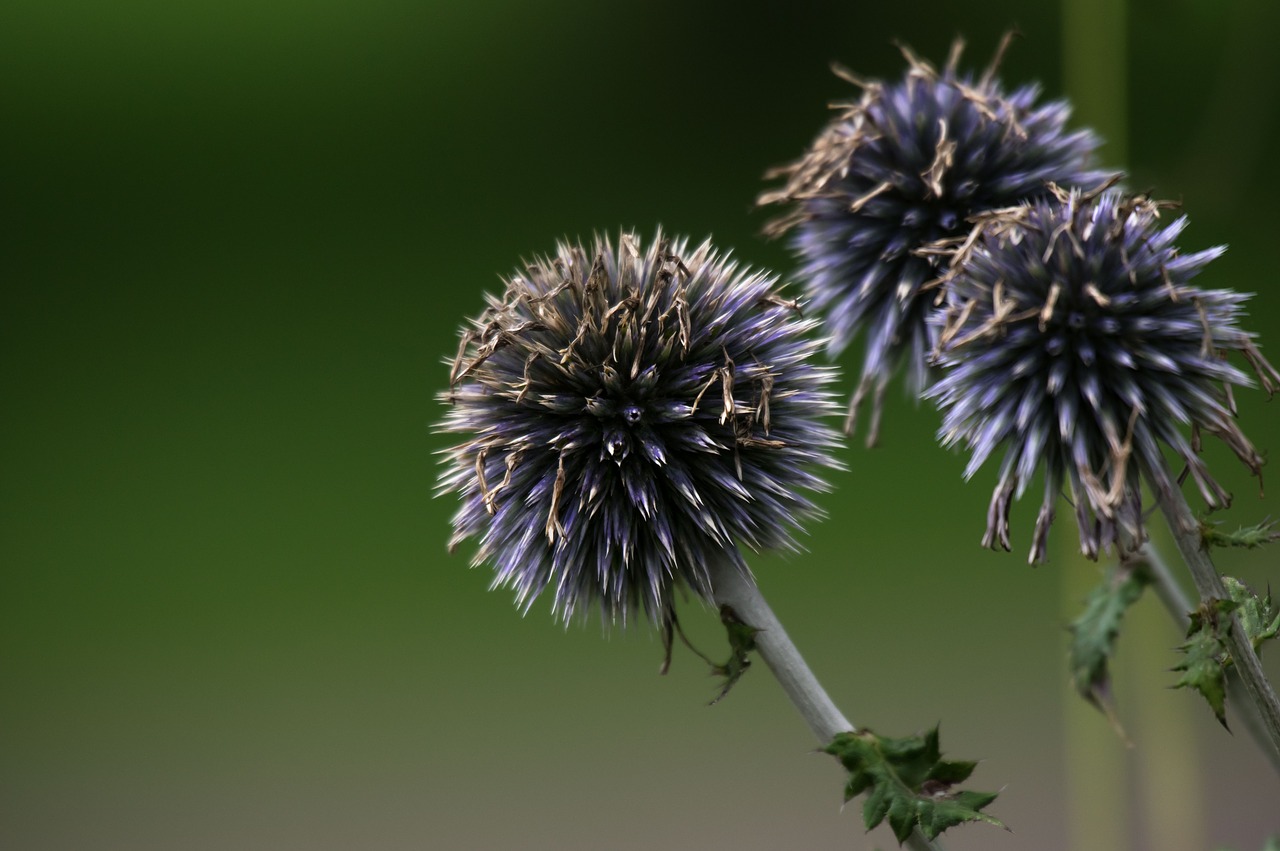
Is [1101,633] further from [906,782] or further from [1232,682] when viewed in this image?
[1232,682]

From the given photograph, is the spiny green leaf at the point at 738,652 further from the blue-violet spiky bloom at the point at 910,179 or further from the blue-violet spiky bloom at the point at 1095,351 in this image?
the blue-violet spiky bloom at the point at 910,179

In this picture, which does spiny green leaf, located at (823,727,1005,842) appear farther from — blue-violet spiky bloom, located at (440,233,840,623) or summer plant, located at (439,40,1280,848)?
blue-violet spiky bloom, located at (440,233,840,623)

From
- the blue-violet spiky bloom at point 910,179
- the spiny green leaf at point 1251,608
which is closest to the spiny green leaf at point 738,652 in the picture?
the blue-violet spiky bloom at point 910,179

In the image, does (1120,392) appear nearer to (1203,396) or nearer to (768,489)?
(1203,396)

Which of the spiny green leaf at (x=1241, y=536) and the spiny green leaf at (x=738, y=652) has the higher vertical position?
the spiny green leaf at (x=738, y=652)

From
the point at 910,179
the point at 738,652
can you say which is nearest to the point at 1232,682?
the point at 738,652

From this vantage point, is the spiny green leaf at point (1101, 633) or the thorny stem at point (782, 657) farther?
the thorny stem at point (782, 657)
